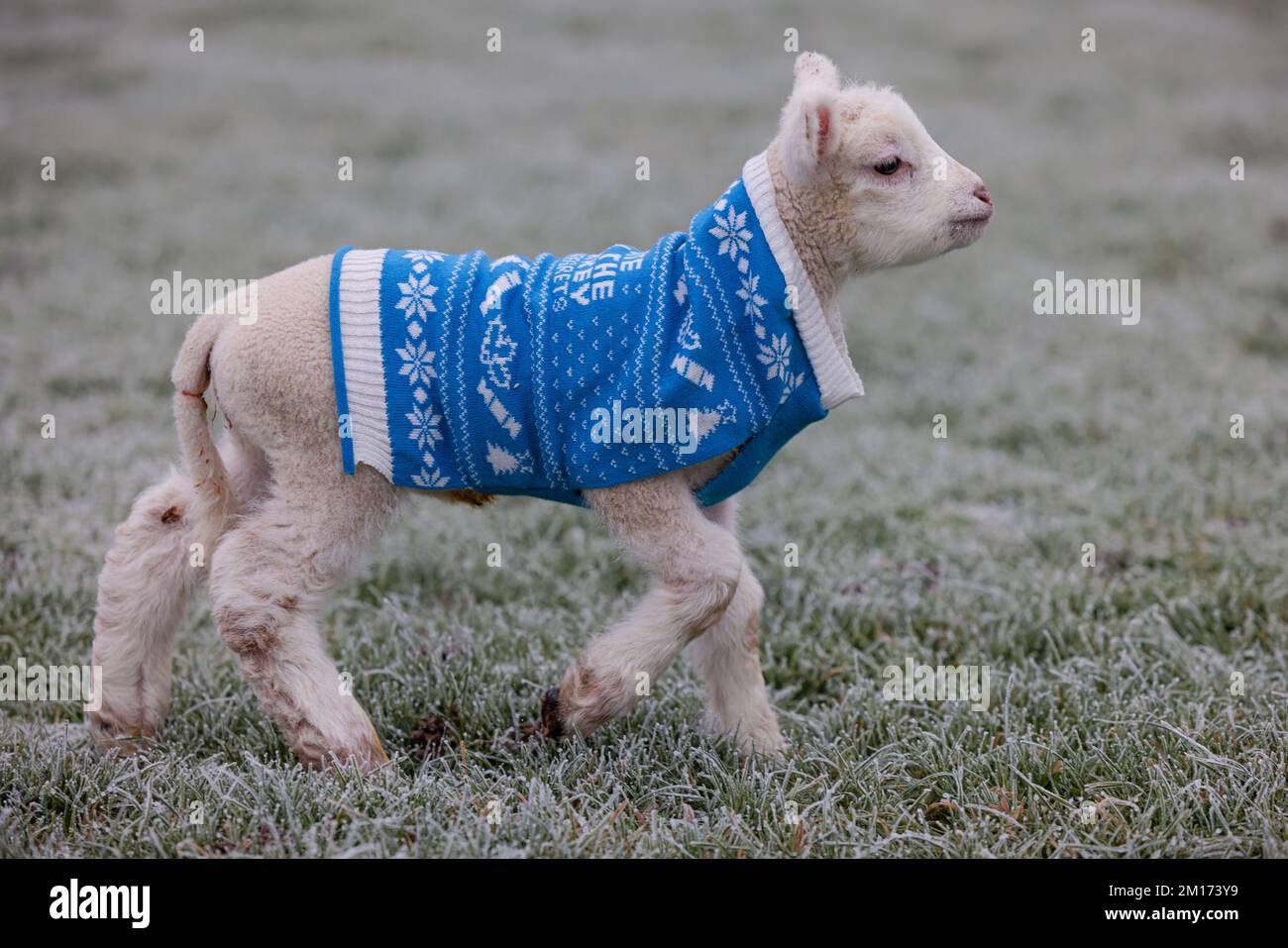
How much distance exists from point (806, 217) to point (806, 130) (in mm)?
288

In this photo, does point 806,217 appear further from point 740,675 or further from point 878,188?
point 740,675

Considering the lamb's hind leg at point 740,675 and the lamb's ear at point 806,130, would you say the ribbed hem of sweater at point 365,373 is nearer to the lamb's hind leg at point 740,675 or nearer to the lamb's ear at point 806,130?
the lamb's hind leg at point 740,675

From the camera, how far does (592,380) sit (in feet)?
11.9

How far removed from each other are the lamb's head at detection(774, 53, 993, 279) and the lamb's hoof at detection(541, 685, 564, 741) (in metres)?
1.66

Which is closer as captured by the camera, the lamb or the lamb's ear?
the lamb's ear

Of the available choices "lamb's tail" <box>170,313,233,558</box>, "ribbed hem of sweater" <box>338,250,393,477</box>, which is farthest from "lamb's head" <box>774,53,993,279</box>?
"lamb's tail" <box>170,313,233,558</box>

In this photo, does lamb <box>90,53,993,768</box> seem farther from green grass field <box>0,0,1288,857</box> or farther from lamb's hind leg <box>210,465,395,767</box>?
green grass field <box>0,0,1288,857</box>

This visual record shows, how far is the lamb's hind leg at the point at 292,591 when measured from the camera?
375 centimetres

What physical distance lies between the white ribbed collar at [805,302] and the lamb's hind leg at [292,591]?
142cm

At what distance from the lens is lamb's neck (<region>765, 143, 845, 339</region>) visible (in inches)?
146

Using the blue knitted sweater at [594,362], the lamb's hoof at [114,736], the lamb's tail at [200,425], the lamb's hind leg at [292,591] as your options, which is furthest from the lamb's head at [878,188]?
the lamb's hoof at [114,736]

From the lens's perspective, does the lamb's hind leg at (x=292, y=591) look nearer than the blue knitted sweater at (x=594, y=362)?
No

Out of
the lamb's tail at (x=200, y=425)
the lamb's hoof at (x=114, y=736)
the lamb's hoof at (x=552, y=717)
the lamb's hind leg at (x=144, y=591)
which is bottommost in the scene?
the lamb's hoof at (x=114, y=736)

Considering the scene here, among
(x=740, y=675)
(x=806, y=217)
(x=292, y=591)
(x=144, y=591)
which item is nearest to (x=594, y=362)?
(x=806, y=217)
